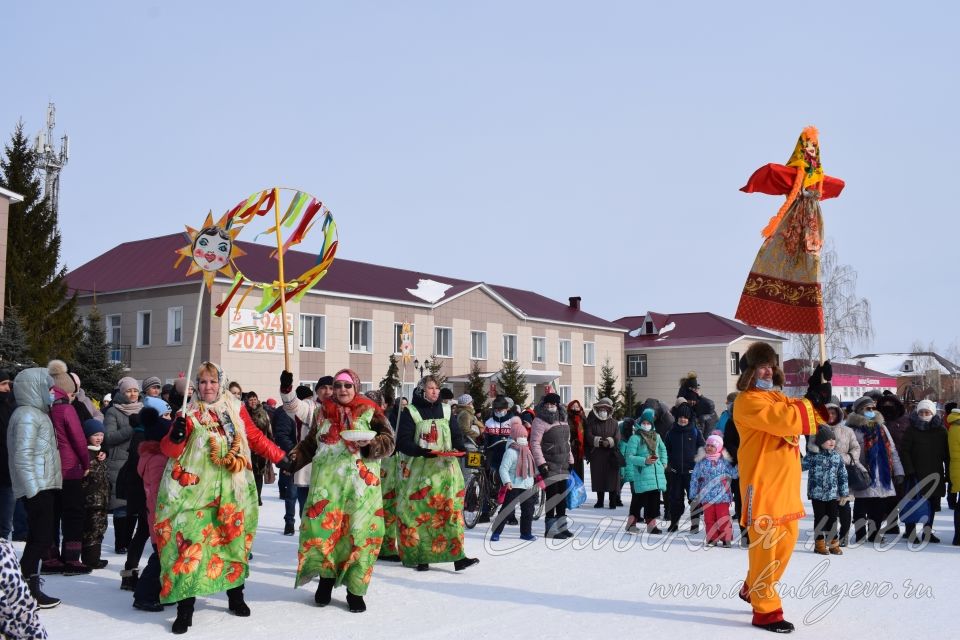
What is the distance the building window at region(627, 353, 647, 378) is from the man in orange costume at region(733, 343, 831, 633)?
49.1 m

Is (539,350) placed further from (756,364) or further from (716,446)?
(756,364)

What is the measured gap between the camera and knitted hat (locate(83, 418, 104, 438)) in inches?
333

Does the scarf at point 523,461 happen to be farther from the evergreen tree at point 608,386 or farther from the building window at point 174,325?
the evergreen tree at point 608,386

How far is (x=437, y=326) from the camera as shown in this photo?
38906 millimetres

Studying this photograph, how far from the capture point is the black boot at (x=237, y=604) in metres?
6.72

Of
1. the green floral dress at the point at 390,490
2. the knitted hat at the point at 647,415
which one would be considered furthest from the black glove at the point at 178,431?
the knitted hat at the point at 647,415

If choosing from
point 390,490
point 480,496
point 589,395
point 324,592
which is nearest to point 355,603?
point 324,592

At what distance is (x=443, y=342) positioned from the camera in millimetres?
39281

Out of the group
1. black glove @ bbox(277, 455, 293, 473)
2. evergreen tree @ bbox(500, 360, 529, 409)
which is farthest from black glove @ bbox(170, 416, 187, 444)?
evergreen tree @ bbox(500, 360, 529, 409)

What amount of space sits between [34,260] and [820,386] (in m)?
32.7

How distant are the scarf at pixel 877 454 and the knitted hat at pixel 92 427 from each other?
8482 millimetres

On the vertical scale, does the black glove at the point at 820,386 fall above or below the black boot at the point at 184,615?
above

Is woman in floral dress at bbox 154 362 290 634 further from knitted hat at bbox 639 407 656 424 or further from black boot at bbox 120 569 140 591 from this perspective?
knitted hat at bbox 639 407 656 424

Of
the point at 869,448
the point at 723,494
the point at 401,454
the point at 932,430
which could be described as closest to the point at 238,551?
the point at 401,454
